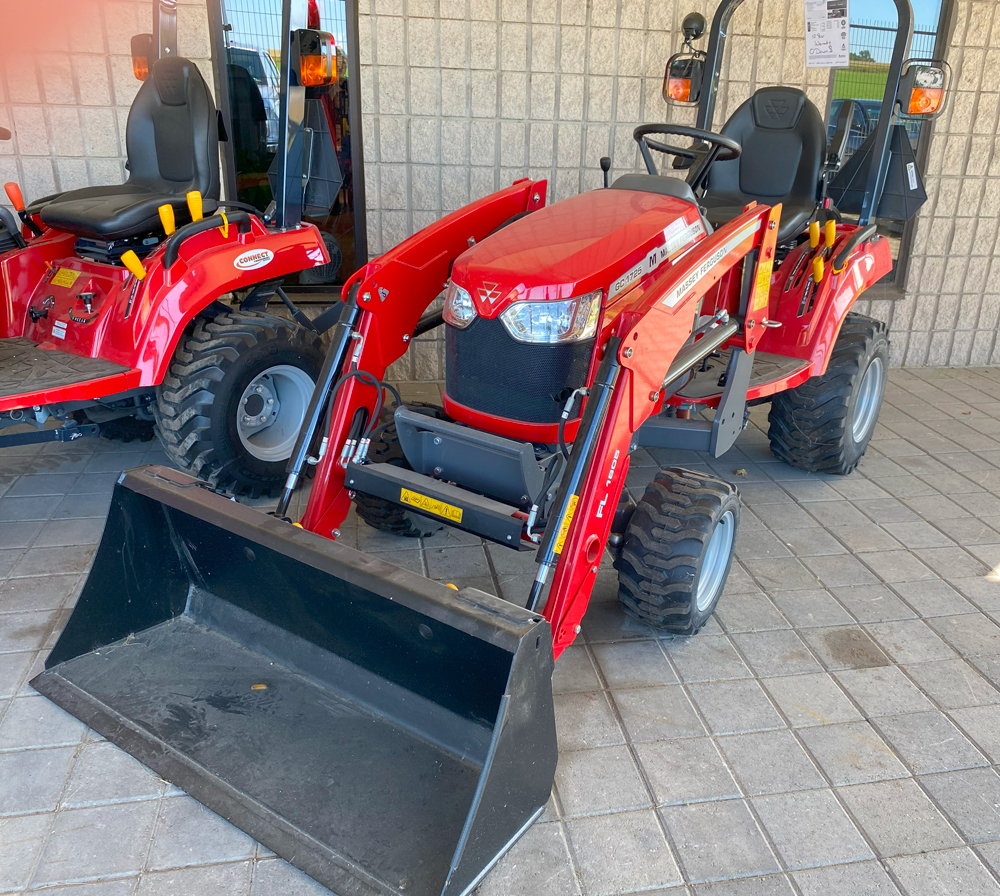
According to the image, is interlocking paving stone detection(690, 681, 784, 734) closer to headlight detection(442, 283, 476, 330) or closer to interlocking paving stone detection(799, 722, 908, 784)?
interlocking paving stone detection(799, 722, 908, 784)

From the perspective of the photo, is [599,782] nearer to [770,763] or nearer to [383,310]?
[770,763]

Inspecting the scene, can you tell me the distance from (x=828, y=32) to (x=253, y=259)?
2356 millimetres

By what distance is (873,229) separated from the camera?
3869mm

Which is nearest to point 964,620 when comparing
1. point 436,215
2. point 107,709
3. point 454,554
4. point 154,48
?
point 454,554

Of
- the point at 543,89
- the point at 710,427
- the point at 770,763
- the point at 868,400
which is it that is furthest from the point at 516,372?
the point at 543,89

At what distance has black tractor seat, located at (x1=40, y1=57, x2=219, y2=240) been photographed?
344 cm

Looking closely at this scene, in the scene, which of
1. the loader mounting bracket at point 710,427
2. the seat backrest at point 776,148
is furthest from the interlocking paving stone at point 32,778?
the seat backrest at point 776,148

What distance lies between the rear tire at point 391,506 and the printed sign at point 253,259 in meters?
0.88

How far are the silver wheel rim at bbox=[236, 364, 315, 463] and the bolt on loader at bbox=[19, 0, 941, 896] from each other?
47 centimetres

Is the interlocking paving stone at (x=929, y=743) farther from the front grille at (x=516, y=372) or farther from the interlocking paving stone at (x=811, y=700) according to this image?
the front grille at (x=516, y=372)

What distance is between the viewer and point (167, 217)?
318cm

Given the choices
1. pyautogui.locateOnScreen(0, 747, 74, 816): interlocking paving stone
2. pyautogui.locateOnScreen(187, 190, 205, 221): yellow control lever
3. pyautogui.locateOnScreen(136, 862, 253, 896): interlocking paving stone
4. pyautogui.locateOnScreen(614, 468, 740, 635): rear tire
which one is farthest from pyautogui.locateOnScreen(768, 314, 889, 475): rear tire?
pyautogui.locateOnScreen(0, 747, 74, 816): interlocking paving stone

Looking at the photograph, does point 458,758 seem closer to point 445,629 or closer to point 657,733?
point 445,629

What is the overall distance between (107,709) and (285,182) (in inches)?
87.5
